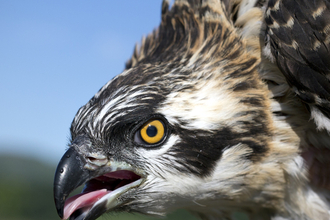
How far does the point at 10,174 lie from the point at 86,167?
30.1 m

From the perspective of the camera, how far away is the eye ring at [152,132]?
3.18 m

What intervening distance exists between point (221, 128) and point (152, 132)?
2.05 feet

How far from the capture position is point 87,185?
10.7ft

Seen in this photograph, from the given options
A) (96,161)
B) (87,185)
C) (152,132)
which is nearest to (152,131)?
(152,132)

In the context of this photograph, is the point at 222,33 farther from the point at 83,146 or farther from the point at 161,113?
the point at 83,146

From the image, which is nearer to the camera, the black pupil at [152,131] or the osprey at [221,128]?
the osprey at [221,128]

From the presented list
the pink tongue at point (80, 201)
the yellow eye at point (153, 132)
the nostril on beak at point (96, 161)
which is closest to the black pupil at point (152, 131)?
the yellow eye at point (153, 132)

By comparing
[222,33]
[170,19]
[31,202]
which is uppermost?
[170,19]

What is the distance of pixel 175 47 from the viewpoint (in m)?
3.90

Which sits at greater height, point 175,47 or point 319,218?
point 175,47

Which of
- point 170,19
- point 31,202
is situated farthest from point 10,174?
point 170,19

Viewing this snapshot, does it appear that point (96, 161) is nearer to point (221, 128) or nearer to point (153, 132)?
point (153, 132)

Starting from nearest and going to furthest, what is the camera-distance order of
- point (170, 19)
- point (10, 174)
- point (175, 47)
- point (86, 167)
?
point (86, 167) < point (175, 47) < point (170, 19) < point (10, 174)

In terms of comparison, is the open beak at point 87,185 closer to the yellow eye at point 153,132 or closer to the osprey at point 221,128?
the osprey at point 221,128
